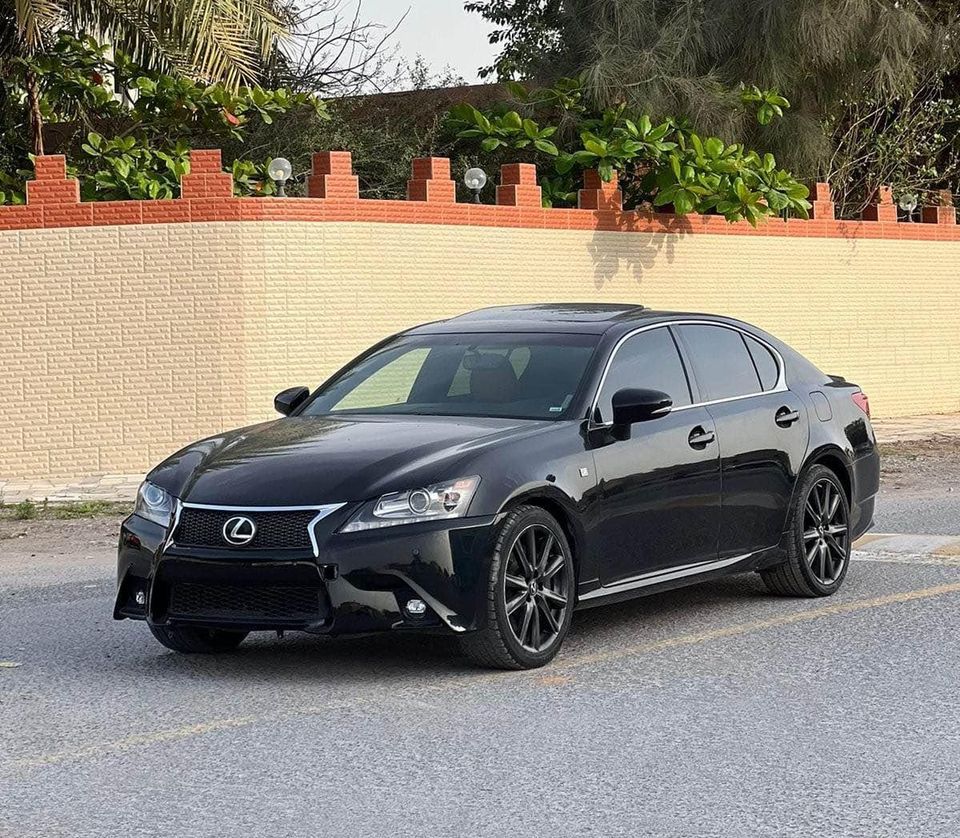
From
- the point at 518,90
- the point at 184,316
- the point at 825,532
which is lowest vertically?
the point at 825,532

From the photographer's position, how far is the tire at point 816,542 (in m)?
9.58

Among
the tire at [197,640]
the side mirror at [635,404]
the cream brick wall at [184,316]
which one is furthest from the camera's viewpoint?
the cream brick wall at [184,316]

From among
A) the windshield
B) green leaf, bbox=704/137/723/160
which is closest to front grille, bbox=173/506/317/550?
the windshield

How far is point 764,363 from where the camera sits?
9.88 metres

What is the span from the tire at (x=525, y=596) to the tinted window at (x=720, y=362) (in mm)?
1717

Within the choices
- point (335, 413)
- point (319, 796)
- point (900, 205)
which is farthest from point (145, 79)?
point (319, 796)

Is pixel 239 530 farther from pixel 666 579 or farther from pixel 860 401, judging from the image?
pixel 860 401

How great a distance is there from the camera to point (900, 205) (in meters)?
27.3

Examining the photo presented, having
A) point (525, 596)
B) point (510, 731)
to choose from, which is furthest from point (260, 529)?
point (510, 731)

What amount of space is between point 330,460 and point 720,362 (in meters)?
2.72

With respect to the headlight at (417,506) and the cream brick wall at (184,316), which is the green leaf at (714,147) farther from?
the headlight at (417,506)

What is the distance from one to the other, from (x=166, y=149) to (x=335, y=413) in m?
14.8

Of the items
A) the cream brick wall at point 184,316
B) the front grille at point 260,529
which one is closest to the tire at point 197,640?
the front grille at point 260,529

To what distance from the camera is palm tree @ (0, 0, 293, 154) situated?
21062 mm
